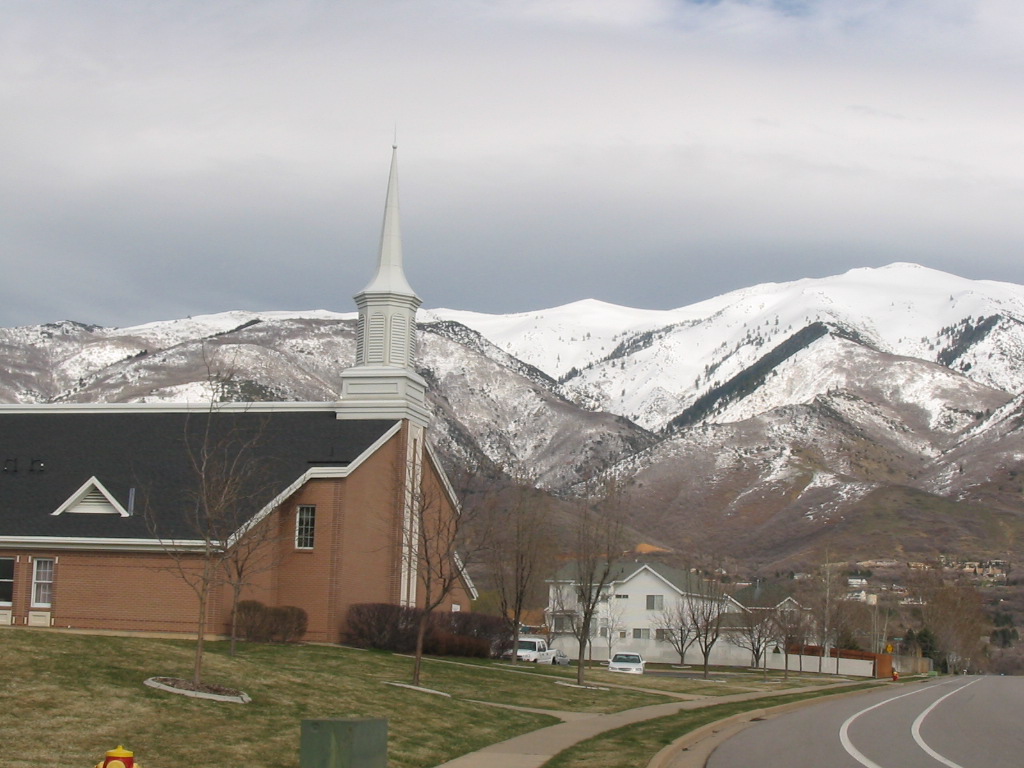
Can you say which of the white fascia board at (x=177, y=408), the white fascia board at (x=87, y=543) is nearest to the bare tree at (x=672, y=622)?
the white fascia board at (x=177, y=408)

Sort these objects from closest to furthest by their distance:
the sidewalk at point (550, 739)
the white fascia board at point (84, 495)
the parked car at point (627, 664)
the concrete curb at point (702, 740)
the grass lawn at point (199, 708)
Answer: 1. the grass lawn at point (199, 708)
2. the sidewalk at point (550, 739)
3. the concrete curb at point (702, 740)
4. the white fascia board at point (84, 495)
5. the parked car at point (627, 664)

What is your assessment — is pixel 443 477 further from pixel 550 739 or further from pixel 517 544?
pixel 550 739

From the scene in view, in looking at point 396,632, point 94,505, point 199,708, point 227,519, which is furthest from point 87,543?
point 199,708

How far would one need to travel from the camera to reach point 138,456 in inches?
1732

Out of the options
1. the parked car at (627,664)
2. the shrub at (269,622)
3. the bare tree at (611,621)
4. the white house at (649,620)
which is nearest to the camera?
the shrub at (269,622)

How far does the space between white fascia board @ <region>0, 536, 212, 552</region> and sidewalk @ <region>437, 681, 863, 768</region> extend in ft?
49.0

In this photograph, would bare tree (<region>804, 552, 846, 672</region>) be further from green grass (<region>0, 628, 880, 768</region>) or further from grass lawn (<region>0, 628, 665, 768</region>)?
grass lawn (<region>0, 628, 665, 768</region>)

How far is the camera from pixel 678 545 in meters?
195

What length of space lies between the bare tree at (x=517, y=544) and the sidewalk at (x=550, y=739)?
16.1 metres

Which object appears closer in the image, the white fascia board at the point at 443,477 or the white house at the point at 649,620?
the white fascia board at the point at 443,477

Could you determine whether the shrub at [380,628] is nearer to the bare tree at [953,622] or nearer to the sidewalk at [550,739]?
the sidewalk at [550,739]

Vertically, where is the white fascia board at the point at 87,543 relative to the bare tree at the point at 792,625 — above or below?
above

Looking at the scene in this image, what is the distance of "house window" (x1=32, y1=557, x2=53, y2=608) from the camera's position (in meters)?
40.2

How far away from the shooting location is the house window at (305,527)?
4247 cm
